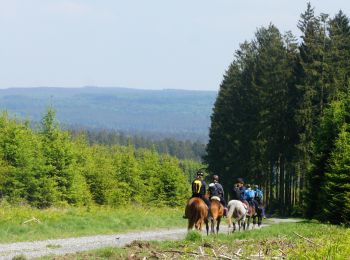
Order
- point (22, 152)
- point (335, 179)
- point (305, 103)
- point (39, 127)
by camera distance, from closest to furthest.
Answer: point (335, 179) < point (22, 152) < point (39, 127) < point (305, 103)

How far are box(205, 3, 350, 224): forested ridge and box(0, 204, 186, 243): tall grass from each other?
14805 mm

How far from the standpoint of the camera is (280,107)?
62594 mm

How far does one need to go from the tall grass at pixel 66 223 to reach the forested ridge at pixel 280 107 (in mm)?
14805

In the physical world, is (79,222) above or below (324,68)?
below

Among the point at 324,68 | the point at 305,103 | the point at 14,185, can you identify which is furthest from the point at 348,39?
the point at 14,185

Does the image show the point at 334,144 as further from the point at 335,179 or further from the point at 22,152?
the point at 22,152

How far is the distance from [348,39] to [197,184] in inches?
1534

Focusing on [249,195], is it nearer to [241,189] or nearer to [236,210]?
[241,189]

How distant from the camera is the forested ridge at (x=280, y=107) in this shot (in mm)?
55750

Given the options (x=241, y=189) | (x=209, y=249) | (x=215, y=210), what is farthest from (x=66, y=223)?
(x=209, y=249)

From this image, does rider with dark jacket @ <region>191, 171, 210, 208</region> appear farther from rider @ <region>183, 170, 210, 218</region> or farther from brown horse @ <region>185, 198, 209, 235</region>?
brown horse @ <region>185, 198, 209, 235</region>

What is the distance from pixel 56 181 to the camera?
50.5m

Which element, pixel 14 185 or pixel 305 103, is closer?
pixel 14 185

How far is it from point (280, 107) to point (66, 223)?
37941mm
